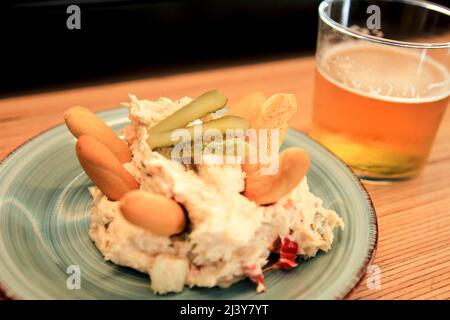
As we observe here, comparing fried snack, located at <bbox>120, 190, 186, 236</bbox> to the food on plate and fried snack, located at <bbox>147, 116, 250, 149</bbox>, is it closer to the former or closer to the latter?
the food on plate

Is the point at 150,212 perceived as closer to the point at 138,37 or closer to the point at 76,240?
the point at 76,240

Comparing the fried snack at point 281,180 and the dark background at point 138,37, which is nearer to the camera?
the fried snack at point 281,180

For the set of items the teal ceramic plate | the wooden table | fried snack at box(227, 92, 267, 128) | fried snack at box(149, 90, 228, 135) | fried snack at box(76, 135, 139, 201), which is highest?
fried snack at box(149, 90, 228, 135)

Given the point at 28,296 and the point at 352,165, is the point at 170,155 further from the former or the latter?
the point at 352,165

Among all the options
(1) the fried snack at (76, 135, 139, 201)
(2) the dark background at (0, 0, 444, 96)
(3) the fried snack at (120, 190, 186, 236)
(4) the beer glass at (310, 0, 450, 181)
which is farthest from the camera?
(2) the dark background at (0, 0, 444, 96)

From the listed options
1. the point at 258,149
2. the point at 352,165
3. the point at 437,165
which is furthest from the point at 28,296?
the point at 437,165

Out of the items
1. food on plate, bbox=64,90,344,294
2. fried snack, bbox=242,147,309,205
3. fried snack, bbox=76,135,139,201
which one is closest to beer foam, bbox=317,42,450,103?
food on plate, bbox=64,90,344,294

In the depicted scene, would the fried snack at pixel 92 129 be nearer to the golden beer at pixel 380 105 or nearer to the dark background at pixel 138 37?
the golden beer at pixel 380 105

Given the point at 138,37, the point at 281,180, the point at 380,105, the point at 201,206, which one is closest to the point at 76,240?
the point at 201,206

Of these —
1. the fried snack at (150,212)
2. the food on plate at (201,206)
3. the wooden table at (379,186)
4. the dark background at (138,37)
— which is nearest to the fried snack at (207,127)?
the food on plate at (201,206)
